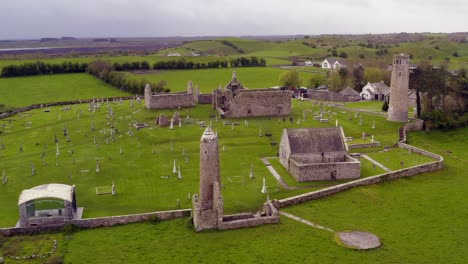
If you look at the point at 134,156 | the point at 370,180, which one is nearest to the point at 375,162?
the point at 370,180

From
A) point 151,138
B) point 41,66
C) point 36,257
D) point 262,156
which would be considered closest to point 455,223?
point 262,156

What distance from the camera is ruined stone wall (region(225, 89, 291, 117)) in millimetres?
67312

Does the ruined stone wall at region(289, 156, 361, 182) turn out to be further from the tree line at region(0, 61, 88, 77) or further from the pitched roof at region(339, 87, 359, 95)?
the tree line at region(0, 61, 88, 77)

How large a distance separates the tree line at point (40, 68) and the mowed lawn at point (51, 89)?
386 cm

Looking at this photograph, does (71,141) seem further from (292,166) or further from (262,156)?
(292,166)

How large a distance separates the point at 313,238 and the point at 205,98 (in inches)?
1964

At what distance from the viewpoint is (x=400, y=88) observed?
63.2 metres

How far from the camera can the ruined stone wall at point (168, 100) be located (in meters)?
71.2

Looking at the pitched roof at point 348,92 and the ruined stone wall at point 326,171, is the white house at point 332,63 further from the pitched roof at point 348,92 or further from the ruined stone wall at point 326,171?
the ruined stone wall at point 326,171

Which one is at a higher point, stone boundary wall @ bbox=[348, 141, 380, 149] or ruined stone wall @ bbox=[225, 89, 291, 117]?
ruined stone wall @ bbox=[225, 89, 291, 117]

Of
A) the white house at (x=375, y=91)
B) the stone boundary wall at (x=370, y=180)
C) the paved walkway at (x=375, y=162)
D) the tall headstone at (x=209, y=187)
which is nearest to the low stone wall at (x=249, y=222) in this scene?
the tall headstone at (x=209, y=187)

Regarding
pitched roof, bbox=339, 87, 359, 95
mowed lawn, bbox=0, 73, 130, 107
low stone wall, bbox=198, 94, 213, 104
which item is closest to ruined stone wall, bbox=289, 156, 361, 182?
low stone wall, bbox=198, 94, 213, 104

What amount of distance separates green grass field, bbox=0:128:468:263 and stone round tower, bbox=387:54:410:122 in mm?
26412

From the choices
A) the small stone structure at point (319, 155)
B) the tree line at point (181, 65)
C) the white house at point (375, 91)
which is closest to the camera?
the small stone structure at point (319, 155)
